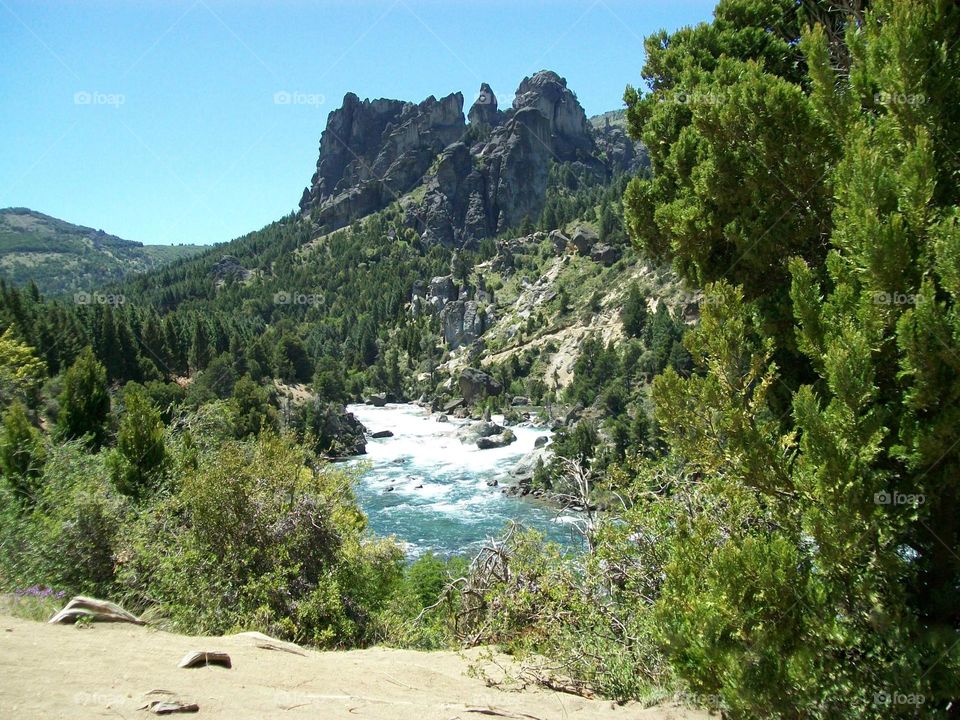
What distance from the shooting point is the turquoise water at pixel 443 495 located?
119 ft

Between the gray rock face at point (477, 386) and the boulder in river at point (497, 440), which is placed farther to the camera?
the gray rock face at point (477, 386)

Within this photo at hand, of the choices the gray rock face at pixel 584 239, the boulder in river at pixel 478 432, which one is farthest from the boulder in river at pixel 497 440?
the gray rock face at pixel 584 239

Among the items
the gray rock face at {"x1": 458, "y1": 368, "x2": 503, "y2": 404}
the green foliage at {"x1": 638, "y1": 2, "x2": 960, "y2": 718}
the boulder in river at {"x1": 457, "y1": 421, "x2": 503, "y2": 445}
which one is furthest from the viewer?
the gray rock face at {"x1": 458, "y1": 368, "x2": 503, "y2": 404}

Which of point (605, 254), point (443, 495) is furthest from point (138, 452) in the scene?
point (605, 254)

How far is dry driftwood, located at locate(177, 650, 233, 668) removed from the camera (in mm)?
6312

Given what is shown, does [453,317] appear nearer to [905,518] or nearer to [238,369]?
[238,369]

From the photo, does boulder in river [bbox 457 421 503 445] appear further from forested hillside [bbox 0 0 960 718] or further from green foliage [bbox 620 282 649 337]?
forested hillside [bbox 0 0 960 718]

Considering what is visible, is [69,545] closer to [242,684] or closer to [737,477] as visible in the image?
[242,684]

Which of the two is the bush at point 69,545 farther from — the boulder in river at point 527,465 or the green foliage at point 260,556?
the boulder in river at point 527,465

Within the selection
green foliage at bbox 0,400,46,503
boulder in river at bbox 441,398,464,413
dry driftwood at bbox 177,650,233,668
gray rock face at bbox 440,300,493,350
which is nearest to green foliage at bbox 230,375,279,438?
green foliage at bbox 0,400,46,503

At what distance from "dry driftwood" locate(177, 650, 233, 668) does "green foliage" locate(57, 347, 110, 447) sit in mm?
29523

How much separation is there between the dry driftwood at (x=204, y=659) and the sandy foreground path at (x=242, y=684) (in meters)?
0.12

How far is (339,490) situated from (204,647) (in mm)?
6165

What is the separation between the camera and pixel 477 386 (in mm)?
85000
